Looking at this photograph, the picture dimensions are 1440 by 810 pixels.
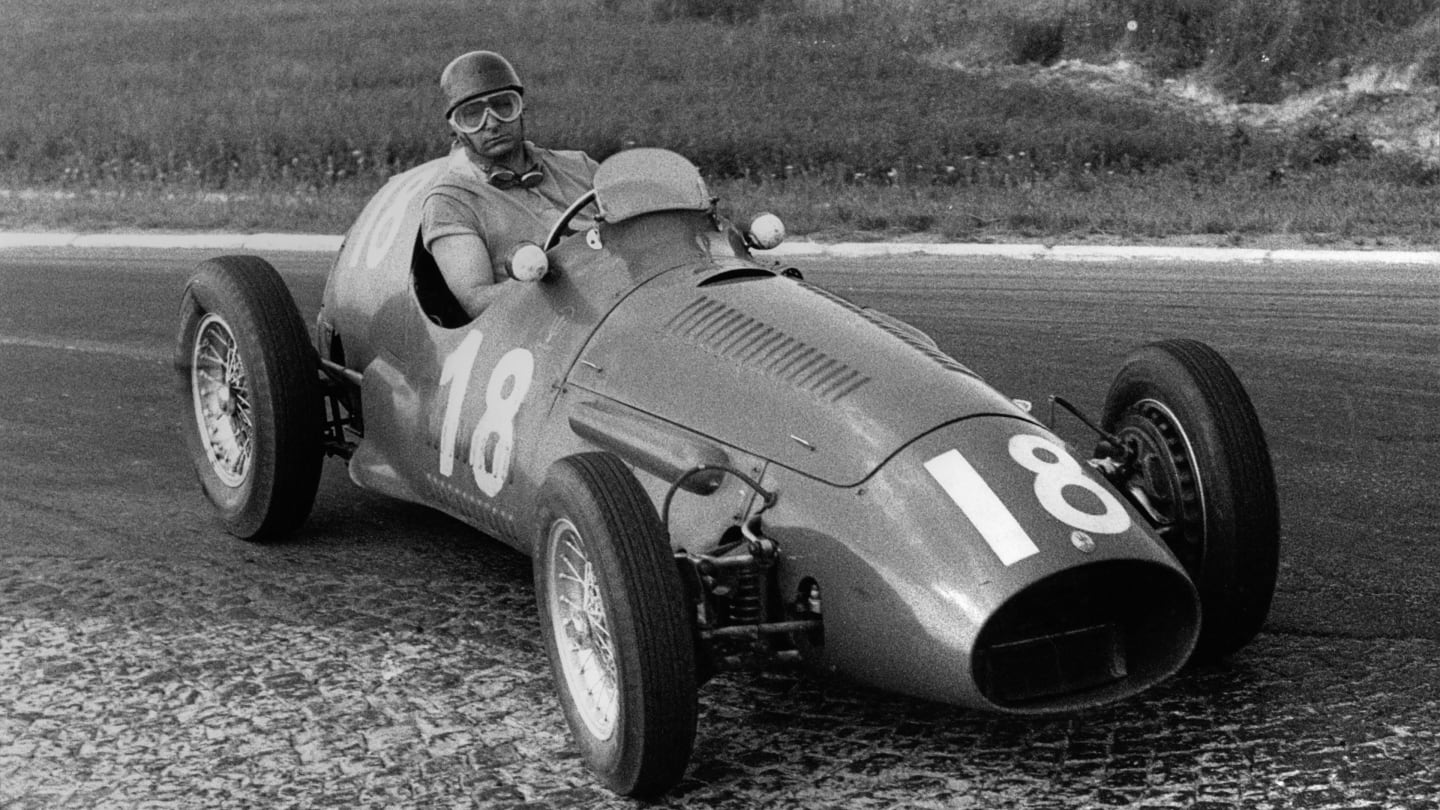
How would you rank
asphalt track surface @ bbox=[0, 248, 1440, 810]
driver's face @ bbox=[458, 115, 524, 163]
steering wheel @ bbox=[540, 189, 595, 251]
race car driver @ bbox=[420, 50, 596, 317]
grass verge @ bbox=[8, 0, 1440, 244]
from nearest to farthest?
asphalt track surface @ bbox=[0, 248, 1440, 810] < steering wheel @ bbox=[540, 189, 595, 251] < race car driver @ bbox=[420, 50, 596, 317] < driver's face @ bbox=[458, 115, 524, 163] < grass verge @ bbox=[8, 0, 1440, 244]

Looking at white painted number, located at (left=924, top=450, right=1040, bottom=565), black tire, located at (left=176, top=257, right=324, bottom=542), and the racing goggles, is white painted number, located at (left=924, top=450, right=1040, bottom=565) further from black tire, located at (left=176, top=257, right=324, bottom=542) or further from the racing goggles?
the racing goggles

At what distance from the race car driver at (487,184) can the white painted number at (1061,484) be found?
2128 mm

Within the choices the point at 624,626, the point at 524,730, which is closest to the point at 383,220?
the point at 524,730

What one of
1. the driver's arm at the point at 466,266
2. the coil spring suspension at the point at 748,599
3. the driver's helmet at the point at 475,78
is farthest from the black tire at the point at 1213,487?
the driver's helmet at the point at 475,78

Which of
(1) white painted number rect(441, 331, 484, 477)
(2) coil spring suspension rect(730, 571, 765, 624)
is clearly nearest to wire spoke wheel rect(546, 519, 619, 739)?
(2) coil spring suspension rect(730, 571, 765, 624)

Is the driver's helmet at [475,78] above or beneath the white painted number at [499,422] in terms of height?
above

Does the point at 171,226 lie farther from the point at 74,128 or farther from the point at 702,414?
the point at 702,414

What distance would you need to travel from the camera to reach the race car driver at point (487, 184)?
19.2 ft

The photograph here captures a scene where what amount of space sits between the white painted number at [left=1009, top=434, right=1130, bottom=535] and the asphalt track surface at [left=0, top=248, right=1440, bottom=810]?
1.90 feet

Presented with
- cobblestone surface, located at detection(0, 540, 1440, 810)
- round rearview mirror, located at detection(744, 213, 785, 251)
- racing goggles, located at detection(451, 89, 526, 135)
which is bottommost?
Answer: cobblestone surface, located at detection(0, 540, 1440, 810)

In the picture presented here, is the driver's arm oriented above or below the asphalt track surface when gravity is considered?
above

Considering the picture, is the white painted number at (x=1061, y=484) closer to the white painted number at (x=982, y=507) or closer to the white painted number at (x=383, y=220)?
the white painted number at (x=982, y=507)

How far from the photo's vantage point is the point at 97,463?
282 inches

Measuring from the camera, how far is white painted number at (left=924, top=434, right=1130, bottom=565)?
12.9 ft
